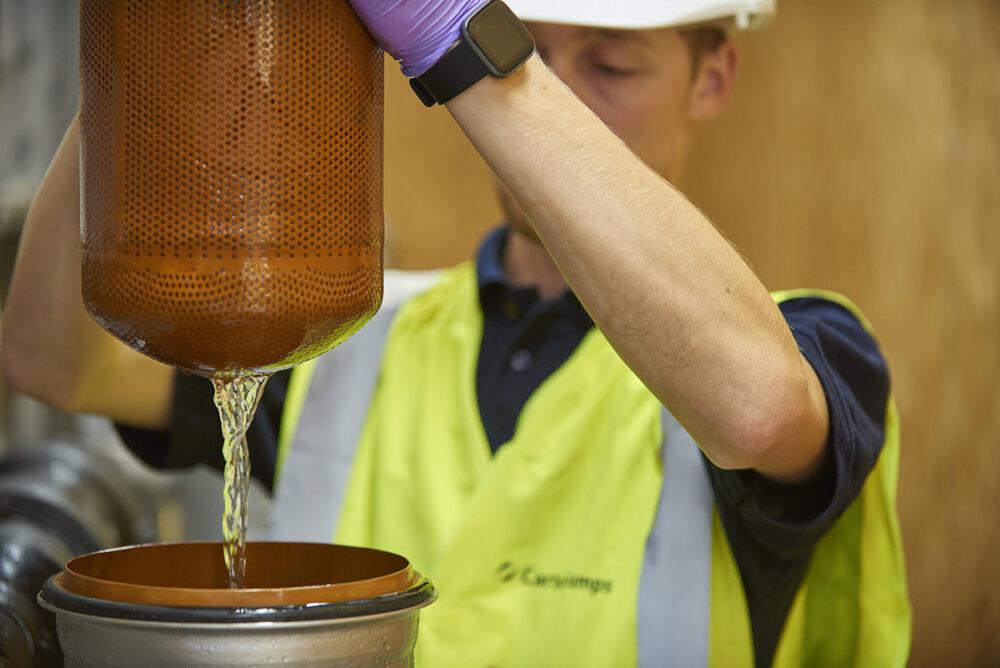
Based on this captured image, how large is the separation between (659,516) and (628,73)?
0.62m

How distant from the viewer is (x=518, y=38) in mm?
903

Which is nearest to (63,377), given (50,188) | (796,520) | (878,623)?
(50,188)

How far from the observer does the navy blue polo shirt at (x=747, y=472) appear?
1.25 metres

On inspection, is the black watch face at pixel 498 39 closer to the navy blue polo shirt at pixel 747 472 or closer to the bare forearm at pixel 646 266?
the bare forearm at pixel 646 266

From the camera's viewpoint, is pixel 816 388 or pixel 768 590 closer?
pixel 816 388

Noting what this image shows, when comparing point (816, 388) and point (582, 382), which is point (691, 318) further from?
point (582, 382)

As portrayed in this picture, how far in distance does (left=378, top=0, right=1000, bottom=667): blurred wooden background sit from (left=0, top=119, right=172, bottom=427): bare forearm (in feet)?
5.11

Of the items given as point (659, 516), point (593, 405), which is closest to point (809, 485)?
point (659, 516)

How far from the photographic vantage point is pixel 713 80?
1.79 metres

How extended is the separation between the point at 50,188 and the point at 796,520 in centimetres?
93

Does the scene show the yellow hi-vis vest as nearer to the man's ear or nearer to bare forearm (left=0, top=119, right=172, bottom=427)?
bare forearm (left=0, top=119, right=172, bottom=427)

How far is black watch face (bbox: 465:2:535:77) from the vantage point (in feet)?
2.92

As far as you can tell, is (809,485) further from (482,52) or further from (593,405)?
(482,52)

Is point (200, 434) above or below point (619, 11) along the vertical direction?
below
